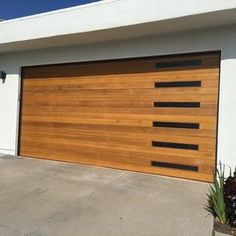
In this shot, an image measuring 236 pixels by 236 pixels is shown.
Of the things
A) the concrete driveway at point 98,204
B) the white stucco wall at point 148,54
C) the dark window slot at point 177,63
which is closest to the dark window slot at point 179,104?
the white stucco wall at point 148,54

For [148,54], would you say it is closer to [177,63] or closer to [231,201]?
[177,63]

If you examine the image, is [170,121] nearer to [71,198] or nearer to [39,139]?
[71,198]

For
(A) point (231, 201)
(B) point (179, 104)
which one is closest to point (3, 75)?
(B) point (179, 104)

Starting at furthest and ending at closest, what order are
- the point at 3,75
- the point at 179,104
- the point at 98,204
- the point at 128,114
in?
the point at 3,75 < the point at 128,114 < the point at 179,104 < the point at 98,204

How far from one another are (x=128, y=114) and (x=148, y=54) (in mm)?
1357

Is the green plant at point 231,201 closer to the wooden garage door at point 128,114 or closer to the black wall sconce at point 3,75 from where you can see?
the wooden garage door at point 128,114

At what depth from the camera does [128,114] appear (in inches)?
301

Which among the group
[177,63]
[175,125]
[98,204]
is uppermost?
[177,63]

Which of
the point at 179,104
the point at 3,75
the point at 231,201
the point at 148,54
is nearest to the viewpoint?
the point at 231,201

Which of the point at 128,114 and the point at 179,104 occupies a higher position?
the point at 179,104

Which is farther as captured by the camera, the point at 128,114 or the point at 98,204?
the point at 128,114

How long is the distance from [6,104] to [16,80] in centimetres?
73

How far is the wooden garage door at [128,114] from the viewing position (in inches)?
267

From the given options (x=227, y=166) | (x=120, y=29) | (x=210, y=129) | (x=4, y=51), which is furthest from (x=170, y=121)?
(x=4, y=51)
